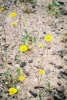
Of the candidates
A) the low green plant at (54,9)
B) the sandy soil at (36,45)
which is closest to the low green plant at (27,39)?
the sandy soil at (36,45)

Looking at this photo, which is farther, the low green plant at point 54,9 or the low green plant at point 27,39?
the low green plant at point 54,9

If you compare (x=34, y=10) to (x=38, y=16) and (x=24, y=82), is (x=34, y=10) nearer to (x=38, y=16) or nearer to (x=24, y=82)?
(x=38, y=16)

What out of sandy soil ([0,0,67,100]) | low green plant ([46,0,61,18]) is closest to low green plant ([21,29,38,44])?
sandy soil ([0,0,67,100])

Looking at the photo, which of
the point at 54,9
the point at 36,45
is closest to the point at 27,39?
the point at 36,45

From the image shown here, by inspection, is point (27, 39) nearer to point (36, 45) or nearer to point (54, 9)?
point (36, 45)

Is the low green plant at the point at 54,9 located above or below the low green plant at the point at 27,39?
above

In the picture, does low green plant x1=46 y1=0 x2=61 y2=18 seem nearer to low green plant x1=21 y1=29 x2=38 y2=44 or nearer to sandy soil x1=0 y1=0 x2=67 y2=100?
sandy soil x1=0 y1=0 x2=67 y2=100

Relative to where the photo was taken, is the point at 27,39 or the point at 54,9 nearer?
the point at 27,39

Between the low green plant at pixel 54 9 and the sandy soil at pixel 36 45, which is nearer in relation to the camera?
the sandy soil at pixel 36 45

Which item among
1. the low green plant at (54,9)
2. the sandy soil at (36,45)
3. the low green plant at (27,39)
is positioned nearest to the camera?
the sandy soil at (36,45)

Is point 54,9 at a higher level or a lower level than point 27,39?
higher

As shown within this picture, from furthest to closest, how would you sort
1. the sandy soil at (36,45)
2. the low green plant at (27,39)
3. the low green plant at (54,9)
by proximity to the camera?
the low green plant at (54,9), the low green plant at (27,39), the sandy soil at (36,45)

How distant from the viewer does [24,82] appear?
4.07m

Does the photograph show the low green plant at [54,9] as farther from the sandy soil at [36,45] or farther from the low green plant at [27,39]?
the low green plant at [27,39]
